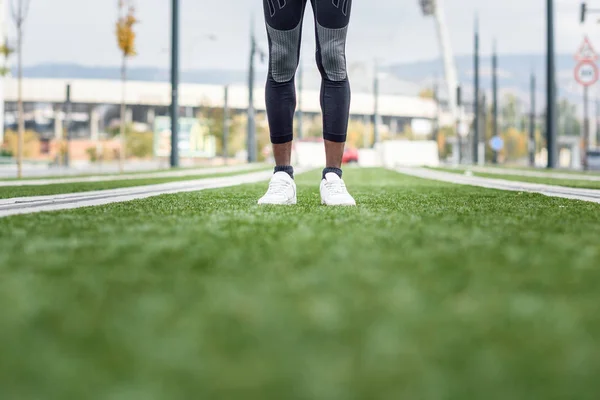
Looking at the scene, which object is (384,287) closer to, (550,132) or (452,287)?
(452,287)

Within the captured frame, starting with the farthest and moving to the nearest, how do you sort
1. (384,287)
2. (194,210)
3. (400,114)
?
(400,114)
(194,210)
(384,287)

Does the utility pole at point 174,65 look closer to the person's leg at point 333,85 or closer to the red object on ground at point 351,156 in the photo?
the person's leg at point 333,85

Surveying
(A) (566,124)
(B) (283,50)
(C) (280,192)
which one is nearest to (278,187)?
(C) (280,192)

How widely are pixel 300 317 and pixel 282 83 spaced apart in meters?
3.09

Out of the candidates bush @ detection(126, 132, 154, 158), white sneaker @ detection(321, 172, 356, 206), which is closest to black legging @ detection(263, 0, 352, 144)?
white sneaker @ detection(321, 172, 356, 206)

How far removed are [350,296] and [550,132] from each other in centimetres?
2048

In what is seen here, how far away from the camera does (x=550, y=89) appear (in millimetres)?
20562

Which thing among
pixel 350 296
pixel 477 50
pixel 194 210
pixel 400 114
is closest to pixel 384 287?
pixel 350 296

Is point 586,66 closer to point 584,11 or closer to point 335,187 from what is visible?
point 584,11

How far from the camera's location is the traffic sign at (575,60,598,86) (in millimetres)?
18031

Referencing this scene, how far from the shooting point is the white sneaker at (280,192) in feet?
11.7

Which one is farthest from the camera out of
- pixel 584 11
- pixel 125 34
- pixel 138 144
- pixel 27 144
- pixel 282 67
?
pixel 27 144

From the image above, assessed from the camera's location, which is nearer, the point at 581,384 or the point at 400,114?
the point at 581,384

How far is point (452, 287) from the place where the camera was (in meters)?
1.17
